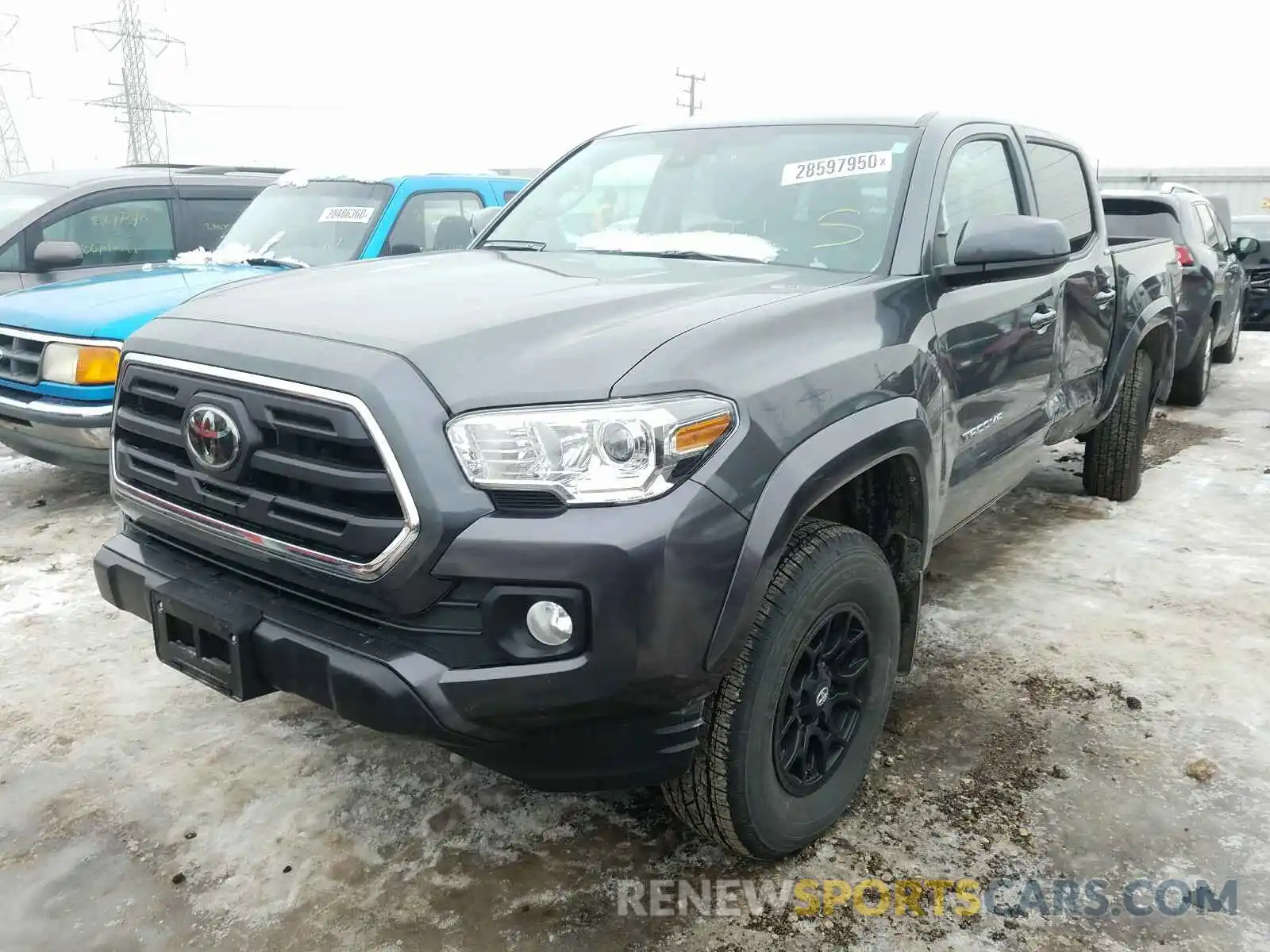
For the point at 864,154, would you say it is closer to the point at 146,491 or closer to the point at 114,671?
the point at 146,491

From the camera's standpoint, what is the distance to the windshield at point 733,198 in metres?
2.88

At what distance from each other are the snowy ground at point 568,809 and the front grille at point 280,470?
891 millimetres

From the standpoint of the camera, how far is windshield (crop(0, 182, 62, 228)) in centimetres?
645

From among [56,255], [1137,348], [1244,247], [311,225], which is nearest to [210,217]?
[56,255]

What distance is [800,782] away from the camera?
7.75 feet

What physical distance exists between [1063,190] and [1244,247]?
20.1ft

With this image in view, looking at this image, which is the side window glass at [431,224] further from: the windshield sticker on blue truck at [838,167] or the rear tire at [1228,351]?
the rear tire at [1228,351]

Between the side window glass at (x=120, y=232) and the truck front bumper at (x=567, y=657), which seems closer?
the truck front bumper at (x=567, y=657)

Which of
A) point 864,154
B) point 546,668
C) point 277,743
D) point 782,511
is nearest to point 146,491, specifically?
point 277,743

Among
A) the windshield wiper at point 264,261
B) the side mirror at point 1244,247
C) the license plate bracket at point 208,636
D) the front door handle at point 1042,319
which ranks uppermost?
the windshield wiper at point 264,261

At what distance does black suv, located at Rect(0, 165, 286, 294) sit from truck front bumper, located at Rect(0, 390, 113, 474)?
5.14 ft

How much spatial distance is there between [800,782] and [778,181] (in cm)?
180

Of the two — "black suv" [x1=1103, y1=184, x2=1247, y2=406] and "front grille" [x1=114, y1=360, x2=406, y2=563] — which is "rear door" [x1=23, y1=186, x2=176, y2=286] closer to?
"front grille" [x1=114, y1=360, x2=406, y2=563]
